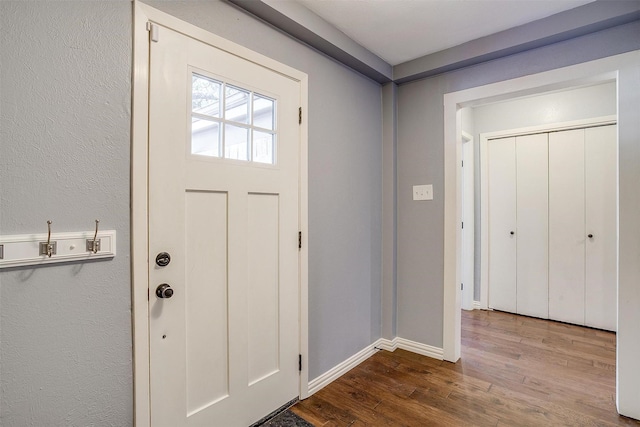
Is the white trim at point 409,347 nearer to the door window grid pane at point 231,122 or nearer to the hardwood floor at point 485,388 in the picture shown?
the hardwood floor at point 485,388

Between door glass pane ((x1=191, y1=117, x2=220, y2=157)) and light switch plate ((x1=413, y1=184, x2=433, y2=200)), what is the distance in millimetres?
1752

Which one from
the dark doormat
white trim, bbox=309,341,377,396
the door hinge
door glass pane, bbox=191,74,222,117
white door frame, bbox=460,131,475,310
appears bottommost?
the dark doormat

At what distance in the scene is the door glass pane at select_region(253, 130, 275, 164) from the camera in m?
1.76

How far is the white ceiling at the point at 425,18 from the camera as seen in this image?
72.8 inches

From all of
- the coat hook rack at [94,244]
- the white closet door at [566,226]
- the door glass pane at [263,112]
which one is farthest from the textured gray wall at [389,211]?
the coat hook rack at [94,244]

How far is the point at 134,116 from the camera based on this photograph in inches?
50.4

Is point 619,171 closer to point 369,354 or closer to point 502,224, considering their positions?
point 502,224

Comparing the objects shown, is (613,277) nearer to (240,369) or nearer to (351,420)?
(351,420)

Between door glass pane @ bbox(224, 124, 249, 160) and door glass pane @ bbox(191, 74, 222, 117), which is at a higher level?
door glass pane @ bbox(191, 74, 222, 117)

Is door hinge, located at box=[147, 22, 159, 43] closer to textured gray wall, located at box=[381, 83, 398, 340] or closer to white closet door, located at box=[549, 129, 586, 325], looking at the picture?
textured gray wall, located at box=[381, 83, 398, 340]

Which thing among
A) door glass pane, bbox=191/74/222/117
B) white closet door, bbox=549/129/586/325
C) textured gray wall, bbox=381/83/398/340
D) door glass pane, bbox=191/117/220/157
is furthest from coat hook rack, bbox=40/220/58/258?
white closet door, bbox=549/129/586/325

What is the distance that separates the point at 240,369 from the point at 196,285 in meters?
0.56

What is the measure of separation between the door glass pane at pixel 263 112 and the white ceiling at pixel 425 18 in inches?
24.1

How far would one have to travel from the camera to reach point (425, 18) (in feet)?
6.53
